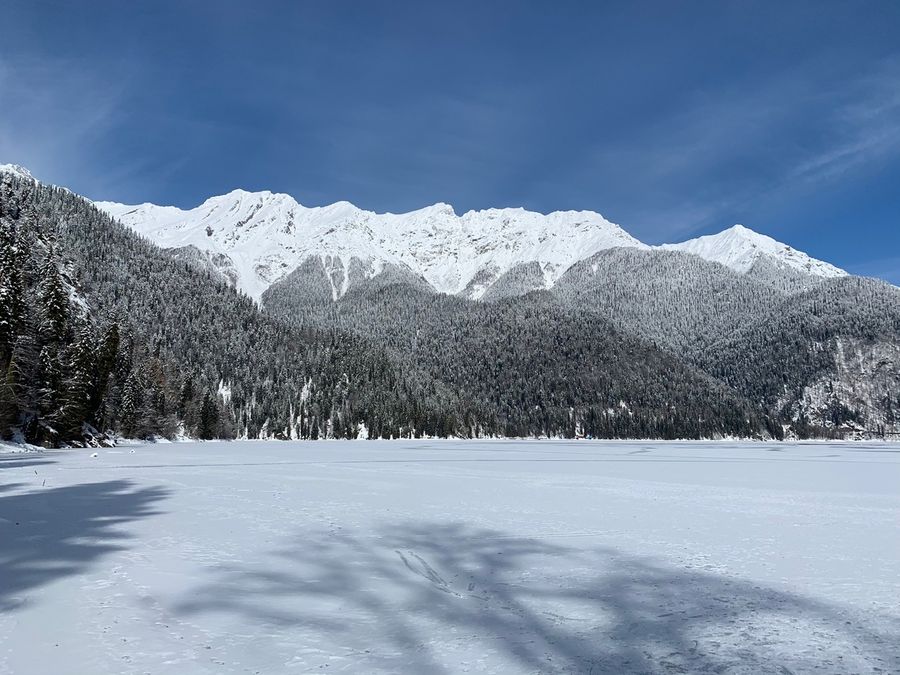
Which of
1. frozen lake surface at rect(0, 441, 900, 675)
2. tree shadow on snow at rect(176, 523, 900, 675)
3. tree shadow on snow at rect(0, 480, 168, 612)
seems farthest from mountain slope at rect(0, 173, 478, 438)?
tree shadow on snow at rect(176, 523, 900, 675)

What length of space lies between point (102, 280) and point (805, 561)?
20746 cm

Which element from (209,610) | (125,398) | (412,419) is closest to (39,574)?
(209,610)

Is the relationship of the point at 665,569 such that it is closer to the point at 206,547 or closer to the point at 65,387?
the point at 206,547

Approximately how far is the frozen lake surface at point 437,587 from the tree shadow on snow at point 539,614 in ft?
0.14

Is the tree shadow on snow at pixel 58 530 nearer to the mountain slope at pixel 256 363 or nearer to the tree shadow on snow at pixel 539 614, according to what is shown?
the tree shadow on snow at pixel 539 614

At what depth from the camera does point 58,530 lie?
13.0 m

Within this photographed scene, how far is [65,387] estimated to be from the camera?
51.2 meters

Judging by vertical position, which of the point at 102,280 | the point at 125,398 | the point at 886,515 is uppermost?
the point at 102,280

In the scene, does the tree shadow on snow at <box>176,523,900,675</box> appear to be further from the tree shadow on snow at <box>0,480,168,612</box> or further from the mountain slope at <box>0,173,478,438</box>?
the mountain slope at <box>0,173,478,438</box>

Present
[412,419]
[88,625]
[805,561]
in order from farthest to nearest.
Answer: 1. [412,419]
2. [805,561]
3. [88,625]

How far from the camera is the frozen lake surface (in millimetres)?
6566

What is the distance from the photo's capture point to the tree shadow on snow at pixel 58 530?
9.39 m

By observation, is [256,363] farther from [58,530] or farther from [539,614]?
[539,614]

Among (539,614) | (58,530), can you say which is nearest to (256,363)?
(58,530)
